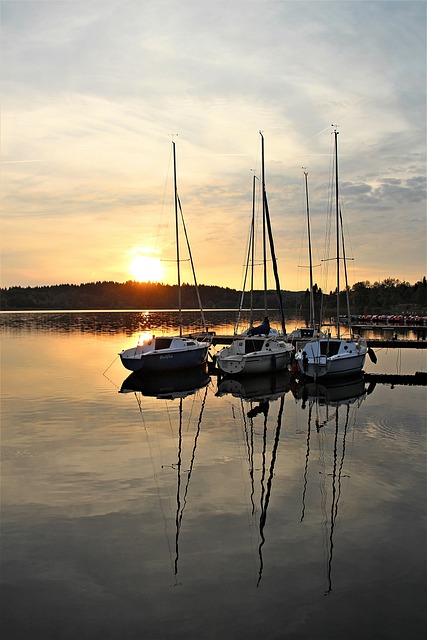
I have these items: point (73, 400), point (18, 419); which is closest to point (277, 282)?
point (73, 400)

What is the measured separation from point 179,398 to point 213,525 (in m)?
15.9

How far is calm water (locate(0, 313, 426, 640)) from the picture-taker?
7.88 metres

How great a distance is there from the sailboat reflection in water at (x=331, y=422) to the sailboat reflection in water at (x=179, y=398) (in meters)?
2.80

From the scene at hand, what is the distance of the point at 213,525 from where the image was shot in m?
11.0

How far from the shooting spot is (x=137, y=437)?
60.8 feet

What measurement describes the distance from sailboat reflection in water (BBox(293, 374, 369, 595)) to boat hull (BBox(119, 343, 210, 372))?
25.4ft

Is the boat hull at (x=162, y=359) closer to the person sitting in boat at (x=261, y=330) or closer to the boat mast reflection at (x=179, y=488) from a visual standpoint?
the person sitting in boat at (x=261, y=330)

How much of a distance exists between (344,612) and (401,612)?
0.82 metres

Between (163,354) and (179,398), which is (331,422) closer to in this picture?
(179,398)

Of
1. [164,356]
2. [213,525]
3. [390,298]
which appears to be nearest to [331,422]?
[213,525]

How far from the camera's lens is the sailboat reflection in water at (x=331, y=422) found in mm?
11352

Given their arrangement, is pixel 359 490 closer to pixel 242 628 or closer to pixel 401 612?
pixel 401 612

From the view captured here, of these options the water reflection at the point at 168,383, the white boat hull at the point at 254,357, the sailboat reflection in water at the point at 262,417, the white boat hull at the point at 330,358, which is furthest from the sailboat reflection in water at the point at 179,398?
the white boat hull at the point at 330,358

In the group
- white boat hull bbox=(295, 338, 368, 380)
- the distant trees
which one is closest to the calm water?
white boat hull bbox=(295, 338, 368, 380)
